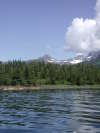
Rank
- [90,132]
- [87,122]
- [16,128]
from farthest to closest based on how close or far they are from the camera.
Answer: [87,122] < [16,128] < [90,132]

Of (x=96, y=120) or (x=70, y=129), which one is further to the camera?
(x=96, y=120)

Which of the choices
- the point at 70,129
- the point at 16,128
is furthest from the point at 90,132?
the point at 16,128

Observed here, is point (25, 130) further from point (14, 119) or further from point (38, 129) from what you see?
point (14, 119)

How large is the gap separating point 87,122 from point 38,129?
9.91m

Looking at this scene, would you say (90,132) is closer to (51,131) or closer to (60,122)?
(51,131)

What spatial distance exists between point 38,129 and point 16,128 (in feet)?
10.2

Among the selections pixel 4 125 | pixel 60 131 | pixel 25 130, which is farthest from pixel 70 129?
pixel 4 125

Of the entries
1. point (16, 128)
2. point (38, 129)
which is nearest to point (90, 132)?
point (38, 129)

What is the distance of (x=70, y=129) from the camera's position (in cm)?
4097

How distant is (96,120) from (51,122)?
7.86 metres

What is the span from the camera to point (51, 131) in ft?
129

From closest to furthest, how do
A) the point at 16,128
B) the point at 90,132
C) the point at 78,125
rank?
the point at 90,132 → the point at 16,128 → the point at 78,125

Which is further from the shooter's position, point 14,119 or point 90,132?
point 14,119

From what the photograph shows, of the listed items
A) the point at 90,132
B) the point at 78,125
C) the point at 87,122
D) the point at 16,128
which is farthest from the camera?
the point at 87,122
